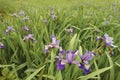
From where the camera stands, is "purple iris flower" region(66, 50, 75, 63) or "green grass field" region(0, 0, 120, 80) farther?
"green grass field" region(0, 0, 120, 80)

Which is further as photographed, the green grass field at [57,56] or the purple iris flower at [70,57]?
the green grass field at [57,56]

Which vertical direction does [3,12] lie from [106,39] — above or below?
below

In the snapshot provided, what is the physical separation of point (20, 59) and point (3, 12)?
4695 millimetres

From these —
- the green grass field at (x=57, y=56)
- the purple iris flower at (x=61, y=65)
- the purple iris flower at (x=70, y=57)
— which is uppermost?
the purple iris flower at (x=70, y=57)

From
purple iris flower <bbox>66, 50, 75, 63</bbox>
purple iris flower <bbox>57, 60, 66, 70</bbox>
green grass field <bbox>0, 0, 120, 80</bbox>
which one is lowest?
green grass field <bbox>0, 0, 120, 80</bbox>

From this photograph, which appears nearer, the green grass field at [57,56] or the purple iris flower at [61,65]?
the purple iris flower at [61,65]

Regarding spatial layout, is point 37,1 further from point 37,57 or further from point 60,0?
point 37,57

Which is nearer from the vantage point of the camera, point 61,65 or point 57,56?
point 61,65

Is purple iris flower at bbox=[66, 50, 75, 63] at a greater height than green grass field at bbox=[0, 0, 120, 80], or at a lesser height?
greater

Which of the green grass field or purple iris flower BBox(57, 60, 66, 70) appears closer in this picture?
purple iris flower BBox(57, 60, 66, 70)

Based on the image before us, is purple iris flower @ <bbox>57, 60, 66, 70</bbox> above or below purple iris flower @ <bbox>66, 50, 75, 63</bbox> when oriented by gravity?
below

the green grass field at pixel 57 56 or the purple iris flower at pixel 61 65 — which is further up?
the purple iris flower at pixel 61 65

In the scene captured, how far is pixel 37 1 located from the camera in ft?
34.9

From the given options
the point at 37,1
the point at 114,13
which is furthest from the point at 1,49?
the point at 37,1
